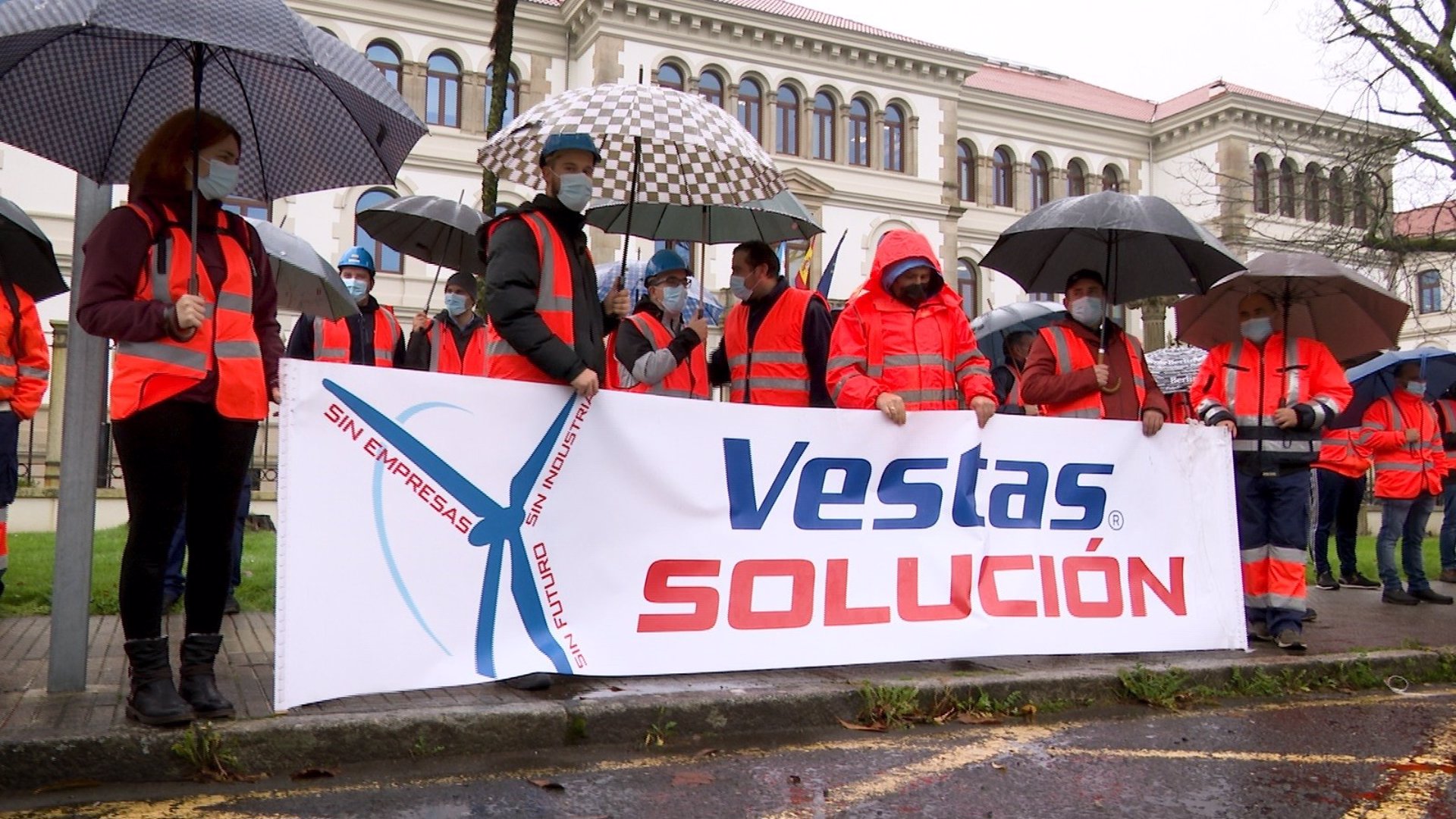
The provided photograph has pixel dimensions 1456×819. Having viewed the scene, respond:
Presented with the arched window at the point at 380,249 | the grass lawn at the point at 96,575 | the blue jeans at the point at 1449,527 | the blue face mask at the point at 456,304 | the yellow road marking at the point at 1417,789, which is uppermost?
the arched window at the point at 380,249

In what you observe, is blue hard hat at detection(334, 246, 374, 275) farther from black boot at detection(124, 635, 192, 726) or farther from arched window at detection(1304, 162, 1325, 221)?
arched window at detection(1304, 162, 1325, 221)

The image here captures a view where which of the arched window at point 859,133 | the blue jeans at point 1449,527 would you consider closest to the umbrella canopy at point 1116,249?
the blue jeans at point 1449,527

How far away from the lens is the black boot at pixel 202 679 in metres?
4.04

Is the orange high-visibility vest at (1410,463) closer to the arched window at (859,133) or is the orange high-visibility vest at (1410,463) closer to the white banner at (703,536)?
the white banner at (703,536)

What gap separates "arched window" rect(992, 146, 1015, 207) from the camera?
39562mm

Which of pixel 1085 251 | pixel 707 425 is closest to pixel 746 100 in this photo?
pixel 1085 251

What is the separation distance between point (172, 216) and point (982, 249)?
122 feet

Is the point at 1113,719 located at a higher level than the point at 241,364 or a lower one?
lower

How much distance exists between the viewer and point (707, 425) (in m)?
5.18

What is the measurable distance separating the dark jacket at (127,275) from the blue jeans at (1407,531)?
8.51m

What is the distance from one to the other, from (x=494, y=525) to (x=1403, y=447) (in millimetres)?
7764

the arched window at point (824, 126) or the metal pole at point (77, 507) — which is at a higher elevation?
the arched window at point (824, 126)

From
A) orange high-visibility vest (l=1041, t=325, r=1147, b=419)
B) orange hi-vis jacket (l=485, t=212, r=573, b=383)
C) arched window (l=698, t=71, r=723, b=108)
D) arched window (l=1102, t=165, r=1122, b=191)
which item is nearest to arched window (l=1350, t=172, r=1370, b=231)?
orange high-visibility vest (l=1041, t=325, r=1147, b=419)

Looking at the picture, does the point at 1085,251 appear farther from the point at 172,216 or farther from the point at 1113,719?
the point at 172,216
